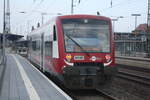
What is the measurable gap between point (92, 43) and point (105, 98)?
6.97 ft

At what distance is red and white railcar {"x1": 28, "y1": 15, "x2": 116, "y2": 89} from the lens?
1210 centimetres

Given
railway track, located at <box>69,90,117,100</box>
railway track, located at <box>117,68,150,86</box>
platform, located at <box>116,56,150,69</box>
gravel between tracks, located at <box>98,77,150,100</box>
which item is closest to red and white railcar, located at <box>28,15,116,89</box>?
railway track, located at <box>69,90,117,100</box>

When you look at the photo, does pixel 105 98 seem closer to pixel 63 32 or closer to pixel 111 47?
pixel 111 47

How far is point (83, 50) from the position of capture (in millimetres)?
12438

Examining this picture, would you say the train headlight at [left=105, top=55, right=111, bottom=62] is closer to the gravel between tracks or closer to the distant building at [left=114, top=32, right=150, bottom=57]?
the gravel between tracks

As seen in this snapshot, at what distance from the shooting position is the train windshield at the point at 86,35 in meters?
12.5

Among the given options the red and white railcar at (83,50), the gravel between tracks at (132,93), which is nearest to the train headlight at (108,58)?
the red and white railcar at (83,50)

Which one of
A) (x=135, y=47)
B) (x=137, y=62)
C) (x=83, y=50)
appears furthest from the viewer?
(x=135, y=47)

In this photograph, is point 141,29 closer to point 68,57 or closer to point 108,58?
point 108,58

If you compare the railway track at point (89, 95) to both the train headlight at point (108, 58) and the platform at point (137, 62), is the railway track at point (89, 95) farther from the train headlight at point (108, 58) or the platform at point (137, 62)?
the platform at point (137, 62)

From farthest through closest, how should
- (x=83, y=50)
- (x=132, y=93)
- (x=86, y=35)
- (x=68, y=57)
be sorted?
(x=132, y=93) → (x=86, y=35) → (x=83, y=50) → (x=68, y=57)

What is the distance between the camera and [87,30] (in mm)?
12766

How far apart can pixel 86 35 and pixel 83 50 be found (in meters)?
0.62

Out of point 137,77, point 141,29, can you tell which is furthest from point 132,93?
point 141,29
